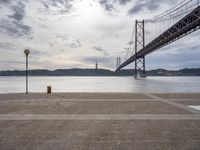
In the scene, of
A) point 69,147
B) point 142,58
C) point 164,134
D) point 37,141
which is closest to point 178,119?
point 164,134

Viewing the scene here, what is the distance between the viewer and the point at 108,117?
743cm

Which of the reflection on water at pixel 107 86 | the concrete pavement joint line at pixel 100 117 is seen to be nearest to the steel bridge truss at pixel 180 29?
the reflection on water at pixel 107 86

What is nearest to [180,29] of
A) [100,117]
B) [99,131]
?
[100,117]

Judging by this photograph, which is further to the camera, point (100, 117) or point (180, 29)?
point (180, 29)

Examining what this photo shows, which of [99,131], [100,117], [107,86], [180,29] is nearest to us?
[99,131]

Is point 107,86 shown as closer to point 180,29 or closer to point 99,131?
point 180,29

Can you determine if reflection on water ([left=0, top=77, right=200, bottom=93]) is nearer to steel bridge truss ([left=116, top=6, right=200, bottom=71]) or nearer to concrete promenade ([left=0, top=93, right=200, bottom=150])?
steel bridge truss ([left=116, top=6, right=200, bottom=71])

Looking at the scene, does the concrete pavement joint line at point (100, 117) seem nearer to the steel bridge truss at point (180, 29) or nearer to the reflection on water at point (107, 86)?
the reflection on water at point (107, 86)

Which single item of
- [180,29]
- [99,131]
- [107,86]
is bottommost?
[107,86]

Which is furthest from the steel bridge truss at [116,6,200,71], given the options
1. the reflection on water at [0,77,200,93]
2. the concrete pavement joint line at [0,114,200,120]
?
the concrete pavement joint line at [0,114,200,120]

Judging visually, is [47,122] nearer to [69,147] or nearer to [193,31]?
[69,147]

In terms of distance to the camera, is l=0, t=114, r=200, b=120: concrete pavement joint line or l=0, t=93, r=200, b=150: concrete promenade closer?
l=0, t=93, r=200, b=150: concrete promenade

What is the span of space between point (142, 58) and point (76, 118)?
69.2 meters

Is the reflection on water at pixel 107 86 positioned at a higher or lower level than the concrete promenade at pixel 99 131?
lower
